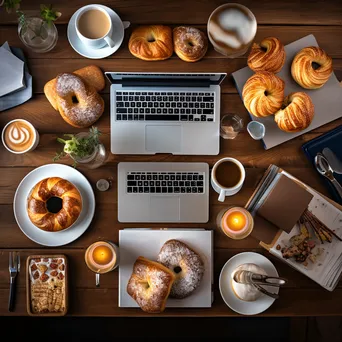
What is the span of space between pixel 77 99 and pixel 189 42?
1.36 feet

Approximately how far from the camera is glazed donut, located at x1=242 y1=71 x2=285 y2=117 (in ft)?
4.38

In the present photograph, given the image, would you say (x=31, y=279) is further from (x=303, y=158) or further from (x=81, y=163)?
(x=303, y=158)

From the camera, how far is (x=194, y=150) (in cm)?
144

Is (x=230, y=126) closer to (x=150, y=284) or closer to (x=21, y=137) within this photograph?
(x=150, y=284)

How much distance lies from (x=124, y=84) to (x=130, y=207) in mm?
407

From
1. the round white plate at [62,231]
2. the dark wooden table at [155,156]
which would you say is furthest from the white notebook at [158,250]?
the round white plate at [62,231]

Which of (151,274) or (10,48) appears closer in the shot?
(151,274)

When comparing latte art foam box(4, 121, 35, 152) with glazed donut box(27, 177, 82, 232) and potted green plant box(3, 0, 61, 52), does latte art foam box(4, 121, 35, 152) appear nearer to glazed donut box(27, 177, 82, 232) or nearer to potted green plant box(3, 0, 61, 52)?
glazed donut box(27, 177, 82, 232)

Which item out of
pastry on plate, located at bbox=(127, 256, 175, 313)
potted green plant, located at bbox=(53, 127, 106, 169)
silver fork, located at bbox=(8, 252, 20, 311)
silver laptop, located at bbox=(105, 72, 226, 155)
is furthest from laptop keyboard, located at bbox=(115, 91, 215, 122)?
silver fork, located at bbox=(8, 252, 20, 311)

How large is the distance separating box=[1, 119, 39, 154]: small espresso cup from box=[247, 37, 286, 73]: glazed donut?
0.75 metres

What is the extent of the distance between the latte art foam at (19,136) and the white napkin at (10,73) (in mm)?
120
